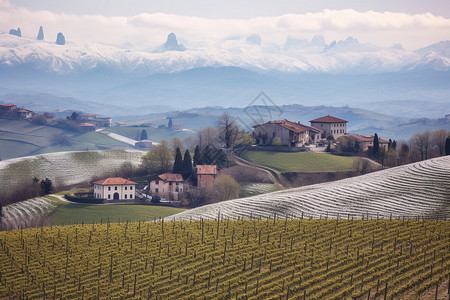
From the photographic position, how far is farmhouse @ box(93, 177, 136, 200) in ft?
299

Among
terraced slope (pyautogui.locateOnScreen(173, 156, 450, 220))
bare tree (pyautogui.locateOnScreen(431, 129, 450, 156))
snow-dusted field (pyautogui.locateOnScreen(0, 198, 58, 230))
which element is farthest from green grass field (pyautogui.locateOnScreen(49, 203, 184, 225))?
bare tree (pyautogui.locateOnScreen(431, 129, 450, 156))

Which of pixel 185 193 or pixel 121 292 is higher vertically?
pixel 121 292

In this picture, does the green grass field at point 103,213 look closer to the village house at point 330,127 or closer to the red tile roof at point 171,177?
the red tile roof at point 171,177

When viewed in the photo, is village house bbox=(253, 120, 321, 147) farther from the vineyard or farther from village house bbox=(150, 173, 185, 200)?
the vineyard

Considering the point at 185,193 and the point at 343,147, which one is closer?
the point at 185,193

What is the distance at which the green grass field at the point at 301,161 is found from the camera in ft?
346

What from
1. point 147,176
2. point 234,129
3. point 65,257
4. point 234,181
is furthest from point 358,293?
point 234,129

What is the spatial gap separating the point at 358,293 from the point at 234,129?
292ft

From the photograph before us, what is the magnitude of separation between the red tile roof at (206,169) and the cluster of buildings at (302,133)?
71.9 feet

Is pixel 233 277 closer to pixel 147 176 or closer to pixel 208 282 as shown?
pixel 208 282

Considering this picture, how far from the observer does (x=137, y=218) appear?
2977 inches

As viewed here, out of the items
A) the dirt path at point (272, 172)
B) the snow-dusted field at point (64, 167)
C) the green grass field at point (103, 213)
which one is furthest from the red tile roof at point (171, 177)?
the snow-dusted field at point (64, 167)

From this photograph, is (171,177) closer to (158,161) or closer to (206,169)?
(206,169)

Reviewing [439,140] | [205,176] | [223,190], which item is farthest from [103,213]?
[439,140]
